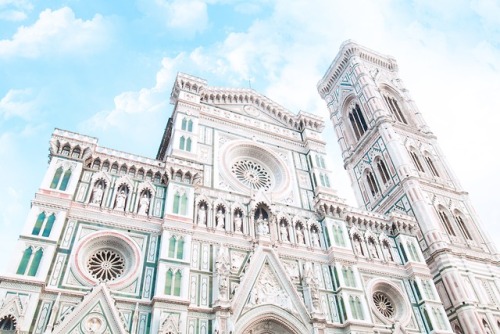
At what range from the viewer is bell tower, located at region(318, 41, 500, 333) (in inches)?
912

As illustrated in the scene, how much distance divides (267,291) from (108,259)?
6.50m

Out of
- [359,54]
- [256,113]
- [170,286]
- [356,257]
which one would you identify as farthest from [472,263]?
[359,54]

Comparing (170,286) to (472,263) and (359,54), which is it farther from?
(359,54)

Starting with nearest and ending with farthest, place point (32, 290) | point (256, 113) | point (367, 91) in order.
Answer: point (32, 290) < point (256, 113) < point (367, 91)

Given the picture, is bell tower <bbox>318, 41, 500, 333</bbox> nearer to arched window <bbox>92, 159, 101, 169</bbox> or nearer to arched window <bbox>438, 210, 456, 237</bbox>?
arched window <bbox>438, 210, 456, 237</bbox>

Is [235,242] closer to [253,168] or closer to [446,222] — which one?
[253,168]

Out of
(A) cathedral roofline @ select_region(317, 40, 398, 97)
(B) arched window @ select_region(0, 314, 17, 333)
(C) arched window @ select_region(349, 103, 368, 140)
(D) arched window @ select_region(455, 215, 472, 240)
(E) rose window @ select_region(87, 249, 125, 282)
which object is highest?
(A) cathedral roofline @ select_region(317, 40, 398, 97)

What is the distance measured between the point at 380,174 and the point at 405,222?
8.40 metres

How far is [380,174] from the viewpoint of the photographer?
3147 cm

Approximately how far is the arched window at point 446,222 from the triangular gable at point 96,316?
21.1 m

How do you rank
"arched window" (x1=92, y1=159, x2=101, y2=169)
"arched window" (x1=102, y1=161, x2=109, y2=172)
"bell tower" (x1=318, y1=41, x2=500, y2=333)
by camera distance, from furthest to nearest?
"bell tower" (x1=318, y1=41, x2=500, y2=333) < "arched window" (x1=102, y1=161, x2=109, y2=172) < "arched window" (x1=92, y1=159, x2=101, y2=169)

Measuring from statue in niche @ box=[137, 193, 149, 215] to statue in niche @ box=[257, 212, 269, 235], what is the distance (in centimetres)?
519

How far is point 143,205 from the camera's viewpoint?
57.9ft

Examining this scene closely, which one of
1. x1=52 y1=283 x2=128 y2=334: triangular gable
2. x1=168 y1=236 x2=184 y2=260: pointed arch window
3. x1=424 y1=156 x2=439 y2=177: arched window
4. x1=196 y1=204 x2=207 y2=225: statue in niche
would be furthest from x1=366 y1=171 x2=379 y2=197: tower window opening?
x1=52 y1=283 x2=128 y2=334: triangular gable
